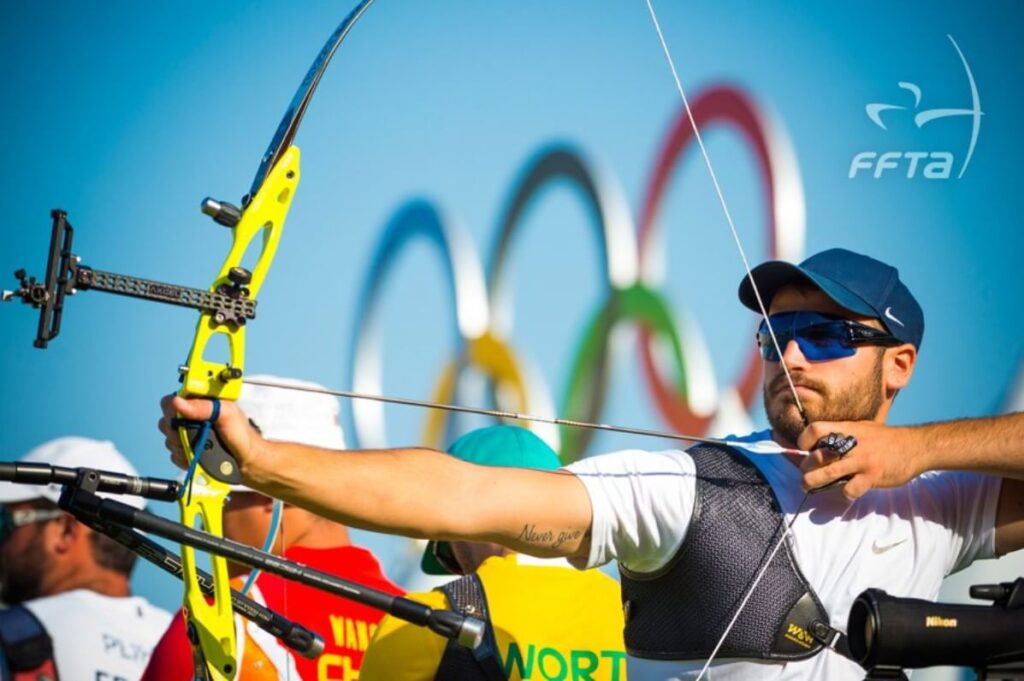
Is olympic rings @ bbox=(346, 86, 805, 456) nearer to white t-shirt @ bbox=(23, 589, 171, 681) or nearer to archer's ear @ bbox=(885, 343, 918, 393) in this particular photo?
white t-shirt @ bbox=(23, 589, 171, 681)

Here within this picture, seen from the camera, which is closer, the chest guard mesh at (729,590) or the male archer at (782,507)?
the male archer at (782,507)

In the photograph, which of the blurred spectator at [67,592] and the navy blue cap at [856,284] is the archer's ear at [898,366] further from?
the blurred spectator at [67,592]

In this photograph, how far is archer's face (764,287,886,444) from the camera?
7.17 ft

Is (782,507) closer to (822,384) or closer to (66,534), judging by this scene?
(822,384)

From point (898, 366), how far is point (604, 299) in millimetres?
1915

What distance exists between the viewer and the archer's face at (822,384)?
219 cm

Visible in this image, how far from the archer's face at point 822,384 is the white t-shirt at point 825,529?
0.24 ft

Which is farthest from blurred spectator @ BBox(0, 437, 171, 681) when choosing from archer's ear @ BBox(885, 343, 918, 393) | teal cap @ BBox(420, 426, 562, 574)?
archer's ear @ BBox(885, 343, 918, 393)

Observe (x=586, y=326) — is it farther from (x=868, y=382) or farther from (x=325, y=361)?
(x=868, y=382)

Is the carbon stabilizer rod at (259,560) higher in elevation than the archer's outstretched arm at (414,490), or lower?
lower

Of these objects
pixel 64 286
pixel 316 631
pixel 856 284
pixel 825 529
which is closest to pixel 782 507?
pixel 825 529

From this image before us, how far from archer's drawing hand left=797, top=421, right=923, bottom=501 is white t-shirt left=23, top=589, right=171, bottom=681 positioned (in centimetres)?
263

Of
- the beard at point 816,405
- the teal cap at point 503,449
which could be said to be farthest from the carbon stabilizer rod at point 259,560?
the teal cap at point 503,449

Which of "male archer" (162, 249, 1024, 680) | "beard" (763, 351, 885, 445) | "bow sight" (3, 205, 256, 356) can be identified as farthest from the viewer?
"beard" (763, 351, 885, 445)
